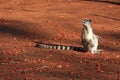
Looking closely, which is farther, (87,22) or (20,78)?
(87,22)

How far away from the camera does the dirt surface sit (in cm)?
936

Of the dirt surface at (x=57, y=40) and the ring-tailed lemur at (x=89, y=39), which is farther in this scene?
the ring-tailed lemur at (x=89, y=39)

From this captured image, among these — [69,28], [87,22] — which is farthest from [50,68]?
[69,28]

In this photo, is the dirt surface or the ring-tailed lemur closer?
the dirt surface

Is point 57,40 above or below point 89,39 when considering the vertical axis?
below

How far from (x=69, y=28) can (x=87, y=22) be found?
389 cm

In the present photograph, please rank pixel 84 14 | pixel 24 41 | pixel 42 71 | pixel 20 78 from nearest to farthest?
pixel 20 78 < pixel 42 71 < pixel 24 41 < pixel 84 14

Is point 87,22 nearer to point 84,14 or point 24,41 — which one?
point 24,41

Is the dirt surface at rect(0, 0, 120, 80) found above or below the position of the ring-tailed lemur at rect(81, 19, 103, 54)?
below

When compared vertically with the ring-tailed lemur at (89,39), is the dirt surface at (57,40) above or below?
below

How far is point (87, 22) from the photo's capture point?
38.4 ft

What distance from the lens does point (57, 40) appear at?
13625mm

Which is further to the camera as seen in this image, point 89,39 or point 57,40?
point 57,40

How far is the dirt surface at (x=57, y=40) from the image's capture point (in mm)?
9359
